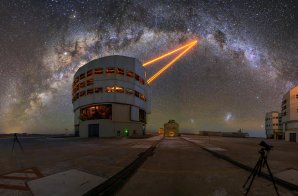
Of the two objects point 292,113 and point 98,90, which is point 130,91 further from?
point 292,113

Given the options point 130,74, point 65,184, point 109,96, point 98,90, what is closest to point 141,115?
point 130,74

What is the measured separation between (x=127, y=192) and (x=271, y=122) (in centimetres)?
13183

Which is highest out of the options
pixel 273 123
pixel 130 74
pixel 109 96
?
pixel 130 74

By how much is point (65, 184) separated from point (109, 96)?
55.7 m

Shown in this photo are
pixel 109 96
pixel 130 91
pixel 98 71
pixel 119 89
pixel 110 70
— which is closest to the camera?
pixel 109 96

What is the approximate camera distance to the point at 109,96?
6162cm

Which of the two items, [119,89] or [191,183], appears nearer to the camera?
[191,183]

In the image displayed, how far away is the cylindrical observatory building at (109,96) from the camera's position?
62000 mm

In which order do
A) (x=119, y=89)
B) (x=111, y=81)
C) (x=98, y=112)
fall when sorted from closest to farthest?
1. (x=111, y=81)
2. (x=119, y=89)
3. (x=98, y=112)

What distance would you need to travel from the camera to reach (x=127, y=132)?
65188 millimetres

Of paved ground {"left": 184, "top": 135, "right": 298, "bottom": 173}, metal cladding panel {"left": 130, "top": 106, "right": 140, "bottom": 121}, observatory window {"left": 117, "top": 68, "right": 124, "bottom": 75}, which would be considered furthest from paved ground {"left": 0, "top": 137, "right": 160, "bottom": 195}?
metal cladding panel {"left": 130, "top": 106, "right": 140, "bottom": 121}

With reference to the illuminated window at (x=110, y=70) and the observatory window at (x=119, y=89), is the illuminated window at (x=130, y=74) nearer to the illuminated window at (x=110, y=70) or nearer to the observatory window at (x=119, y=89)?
the illuminated window at (x=110, y=70)

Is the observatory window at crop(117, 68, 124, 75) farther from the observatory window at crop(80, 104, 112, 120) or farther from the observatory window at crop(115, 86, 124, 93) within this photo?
the observatory window at crop(80, 104, 112, 120)

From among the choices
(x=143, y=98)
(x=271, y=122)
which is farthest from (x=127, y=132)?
(x=271, y=122)
